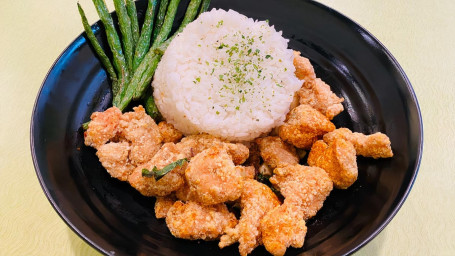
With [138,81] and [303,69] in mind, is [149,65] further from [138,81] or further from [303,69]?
[303,69]

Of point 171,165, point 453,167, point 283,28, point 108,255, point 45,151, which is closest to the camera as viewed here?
point 108,255

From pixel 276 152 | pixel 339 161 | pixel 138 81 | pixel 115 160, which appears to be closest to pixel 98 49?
pixel 138 81

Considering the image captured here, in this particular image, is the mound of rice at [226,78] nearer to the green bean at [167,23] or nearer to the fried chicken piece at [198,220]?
the green bean at [167,23]

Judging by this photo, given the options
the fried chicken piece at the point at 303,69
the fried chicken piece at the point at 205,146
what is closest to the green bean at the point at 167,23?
the fried chicken piece at the point at 205,146

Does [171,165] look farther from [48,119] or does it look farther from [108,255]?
[48,119]

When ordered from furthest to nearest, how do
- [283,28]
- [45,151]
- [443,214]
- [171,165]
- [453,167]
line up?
[283,28] < [453,167] < [443,214] < [45,151] < [171,165]

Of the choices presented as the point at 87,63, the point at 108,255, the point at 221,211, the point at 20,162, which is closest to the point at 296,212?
the point at 221,211

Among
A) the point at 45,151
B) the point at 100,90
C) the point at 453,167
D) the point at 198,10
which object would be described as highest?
the point at 198,10
